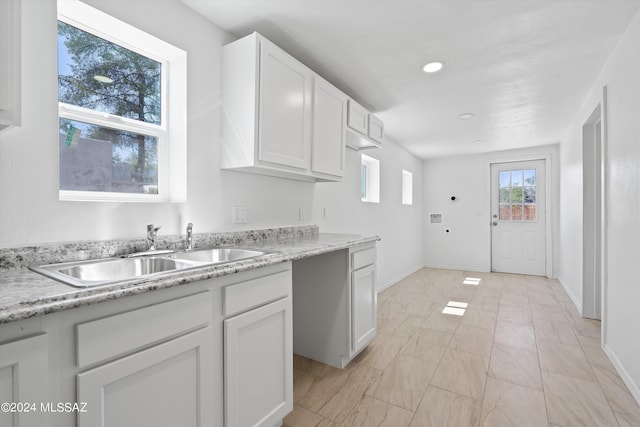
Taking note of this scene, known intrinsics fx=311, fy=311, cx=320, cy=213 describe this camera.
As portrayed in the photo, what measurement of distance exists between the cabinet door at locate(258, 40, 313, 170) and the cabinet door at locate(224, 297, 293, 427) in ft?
3.10

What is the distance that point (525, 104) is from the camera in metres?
3.31

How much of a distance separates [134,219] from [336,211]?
2055 mm

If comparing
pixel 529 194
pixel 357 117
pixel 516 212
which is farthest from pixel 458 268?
pixel 357 117

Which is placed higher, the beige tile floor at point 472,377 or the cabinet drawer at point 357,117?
the cabinet drawer at point 357,117

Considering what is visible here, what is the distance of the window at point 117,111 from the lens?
146cm

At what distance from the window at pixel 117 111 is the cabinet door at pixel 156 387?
954 millimetres

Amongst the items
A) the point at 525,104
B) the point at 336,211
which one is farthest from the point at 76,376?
the point at 525,104

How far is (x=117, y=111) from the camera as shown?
1.65m

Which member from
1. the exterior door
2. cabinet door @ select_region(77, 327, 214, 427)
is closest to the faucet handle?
cabinet door @ select_region(77, 327, 214, 427)

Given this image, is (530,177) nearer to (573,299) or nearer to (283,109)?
(573,299)

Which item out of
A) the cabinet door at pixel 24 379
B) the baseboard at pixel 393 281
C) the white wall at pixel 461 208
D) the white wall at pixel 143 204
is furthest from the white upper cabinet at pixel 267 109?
the white wall at pixel 461 208

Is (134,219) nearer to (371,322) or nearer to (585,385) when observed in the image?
(371,322)

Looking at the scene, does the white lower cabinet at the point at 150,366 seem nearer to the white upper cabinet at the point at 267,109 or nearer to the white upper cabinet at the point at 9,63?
the white upper cabinet at the point at 9,63

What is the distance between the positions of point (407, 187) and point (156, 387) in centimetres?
525
